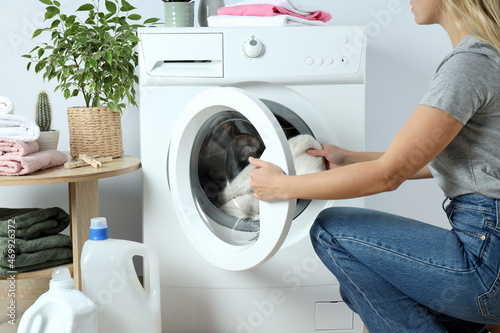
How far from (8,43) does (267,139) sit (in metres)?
1.30

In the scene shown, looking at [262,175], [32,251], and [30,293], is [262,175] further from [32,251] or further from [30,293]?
[30,293]

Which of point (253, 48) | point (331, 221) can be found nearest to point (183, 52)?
point (253, 48)

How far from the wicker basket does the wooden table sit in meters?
0.07

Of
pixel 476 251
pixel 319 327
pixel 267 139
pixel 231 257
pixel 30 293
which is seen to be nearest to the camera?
pixel 476 251

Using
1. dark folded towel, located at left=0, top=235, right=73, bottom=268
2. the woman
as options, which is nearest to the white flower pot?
dark folded towel, located at left=0, top=235, right=73, bottom=268

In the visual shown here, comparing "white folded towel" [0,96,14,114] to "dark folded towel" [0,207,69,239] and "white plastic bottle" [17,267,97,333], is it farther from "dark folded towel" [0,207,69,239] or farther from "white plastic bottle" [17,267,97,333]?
"white plastic bottle" [17,267,97,333]

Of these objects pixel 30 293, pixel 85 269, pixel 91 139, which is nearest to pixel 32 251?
pixel 85 269

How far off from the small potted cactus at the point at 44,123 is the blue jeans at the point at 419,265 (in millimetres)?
855

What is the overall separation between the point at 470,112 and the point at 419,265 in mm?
314

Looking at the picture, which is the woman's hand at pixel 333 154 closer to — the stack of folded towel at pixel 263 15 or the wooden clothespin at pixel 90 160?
the stack of folded towel at pixel 263 15

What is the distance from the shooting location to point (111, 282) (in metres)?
1.51

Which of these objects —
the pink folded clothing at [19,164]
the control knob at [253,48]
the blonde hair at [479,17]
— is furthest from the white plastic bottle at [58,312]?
the blonde hair at [479,17]

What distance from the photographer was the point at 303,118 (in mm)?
1598

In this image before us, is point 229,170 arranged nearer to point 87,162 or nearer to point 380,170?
point 87,162
